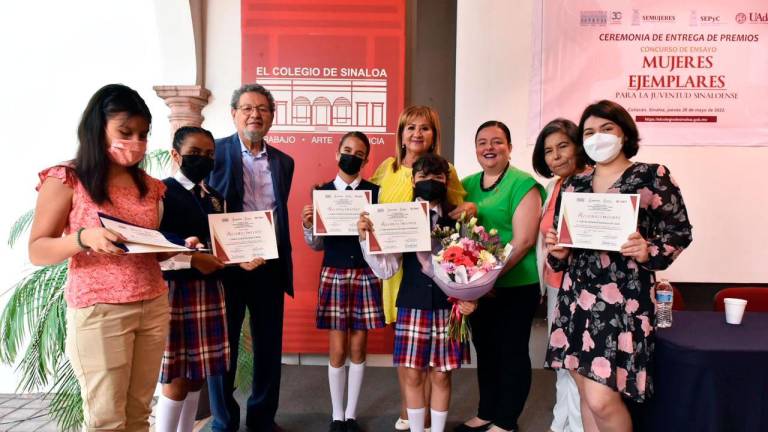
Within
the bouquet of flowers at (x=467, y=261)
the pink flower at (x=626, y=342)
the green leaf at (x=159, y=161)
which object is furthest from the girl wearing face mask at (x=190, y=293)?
the pink flower at (x=626, y=342)

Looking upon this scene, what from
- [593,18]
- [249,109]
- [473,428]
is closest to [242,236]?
[249,109]

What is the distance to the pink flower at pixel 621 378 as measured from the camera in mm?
1734

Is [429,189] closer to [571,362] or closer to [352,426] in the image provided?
[571,362]

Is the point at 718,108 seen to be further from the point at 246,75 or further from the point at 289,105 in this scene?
the point at 246,75

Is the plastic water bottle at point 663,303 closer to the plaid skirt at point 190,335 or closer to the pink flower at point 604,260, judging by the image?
the pink flower at point 604,260

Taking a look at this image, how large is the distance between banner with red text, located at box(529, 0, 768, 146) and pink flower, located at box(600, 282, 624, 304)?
8.10ft

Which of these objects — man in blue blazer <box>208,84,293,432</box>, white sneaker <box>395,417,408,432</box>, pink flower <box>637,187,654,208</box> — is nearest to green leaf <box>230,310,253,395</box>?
man in blue blazer <box>208,84,293,432</box>

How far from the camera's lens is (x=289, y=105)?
12.6ft

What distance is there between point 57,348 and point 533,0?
4.16m

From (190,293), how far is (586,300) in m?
1.71

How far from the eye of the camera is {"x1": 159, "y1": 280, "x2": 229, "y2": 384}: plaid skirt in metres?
2.10

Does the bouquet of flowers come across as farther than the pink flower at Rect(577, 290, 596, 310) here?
Yes

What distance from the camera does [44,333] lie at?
8.66ft

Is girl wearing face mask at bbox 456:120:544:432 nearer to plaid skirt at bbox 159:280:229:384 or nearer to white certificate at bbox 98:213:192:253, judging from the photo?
plaid skirt at bbox 159:280:229:384
